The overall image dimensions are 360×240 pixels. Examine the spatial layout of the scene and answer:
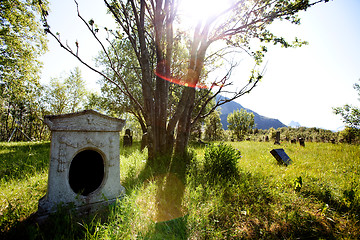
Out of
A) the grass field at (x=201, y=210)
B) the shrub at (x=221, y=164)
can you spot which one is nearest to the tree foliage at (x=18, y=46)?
the grass field at (x=201, y=210)

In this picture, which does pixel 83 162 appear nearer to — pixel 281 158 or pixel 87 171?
pixel 87 171

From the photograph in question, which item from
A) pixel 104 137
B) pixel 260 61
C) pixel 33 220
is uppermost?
pixel 260 61

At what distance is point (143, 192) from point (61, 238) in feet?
5.29

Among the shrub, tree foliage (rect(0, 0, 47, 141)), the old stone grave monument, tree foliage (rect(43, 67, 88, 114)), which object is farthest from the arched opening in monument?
tree foliage (rect(43, 67, 88, 114))

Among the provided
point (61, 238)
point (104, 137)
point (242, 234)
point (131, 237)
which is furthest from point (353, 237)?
point (104, 137)

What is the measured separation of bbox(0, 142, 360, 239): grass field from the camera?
2309 millimetres

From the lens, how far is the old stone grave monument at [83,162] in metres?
2.56

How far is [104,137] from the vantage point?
3084mm

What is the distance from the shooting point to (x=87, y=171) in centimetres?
337

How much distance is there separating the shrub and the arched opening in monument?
8.85 ft

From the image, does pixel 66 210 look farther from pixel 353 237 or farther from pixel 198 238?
pixel 353 237

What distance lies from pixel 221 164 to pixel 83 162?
3.61 meters

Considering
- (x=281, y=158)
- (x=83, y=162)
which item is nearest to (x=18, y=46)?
(x=83, y=162)

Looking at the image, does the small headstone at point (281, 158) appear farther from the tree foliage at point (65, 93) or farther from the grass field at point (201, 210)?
the tree foliage at point (65, 93)
